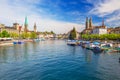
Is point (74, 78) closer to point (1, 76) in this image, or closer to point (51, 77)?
point (51, 77)

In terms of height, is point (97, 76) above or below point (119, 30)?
below

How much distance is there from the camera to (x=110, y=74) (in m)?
24.4

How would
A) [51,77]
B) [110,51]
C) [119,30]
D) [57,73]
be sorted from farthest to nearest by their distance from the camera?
[119,30] < [110,51] < [57,73] < [51,77]

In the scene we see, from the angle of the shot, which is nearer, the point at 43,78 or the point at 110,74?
the point at 43,78

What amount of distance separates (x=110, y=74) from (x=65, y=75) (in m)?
7.43

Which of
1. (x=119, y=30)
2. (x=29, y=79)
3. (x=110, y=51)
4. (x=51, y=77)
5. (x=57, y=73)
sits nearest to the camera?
(x=29, y=79)

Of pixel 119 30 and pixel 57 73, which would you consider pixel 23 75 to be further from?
pixel 119 30

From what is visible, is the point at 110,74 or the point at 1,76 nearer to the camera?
the point at 1,76

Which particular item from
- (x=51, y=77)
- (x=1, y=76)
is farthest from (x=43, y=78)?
(x=1, y=76)

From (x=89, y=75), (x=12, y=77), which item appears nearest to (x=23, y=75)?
(x=12, y=77)

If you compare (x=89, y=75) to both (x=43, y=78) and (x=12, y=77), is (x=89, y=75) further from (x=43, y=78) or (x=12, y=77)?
(x=12, y=77)

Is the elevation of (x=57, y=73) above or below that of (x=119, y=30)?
below

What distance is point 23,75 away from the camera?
23.5 meters

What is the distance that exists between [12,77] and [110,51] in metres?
42.3
